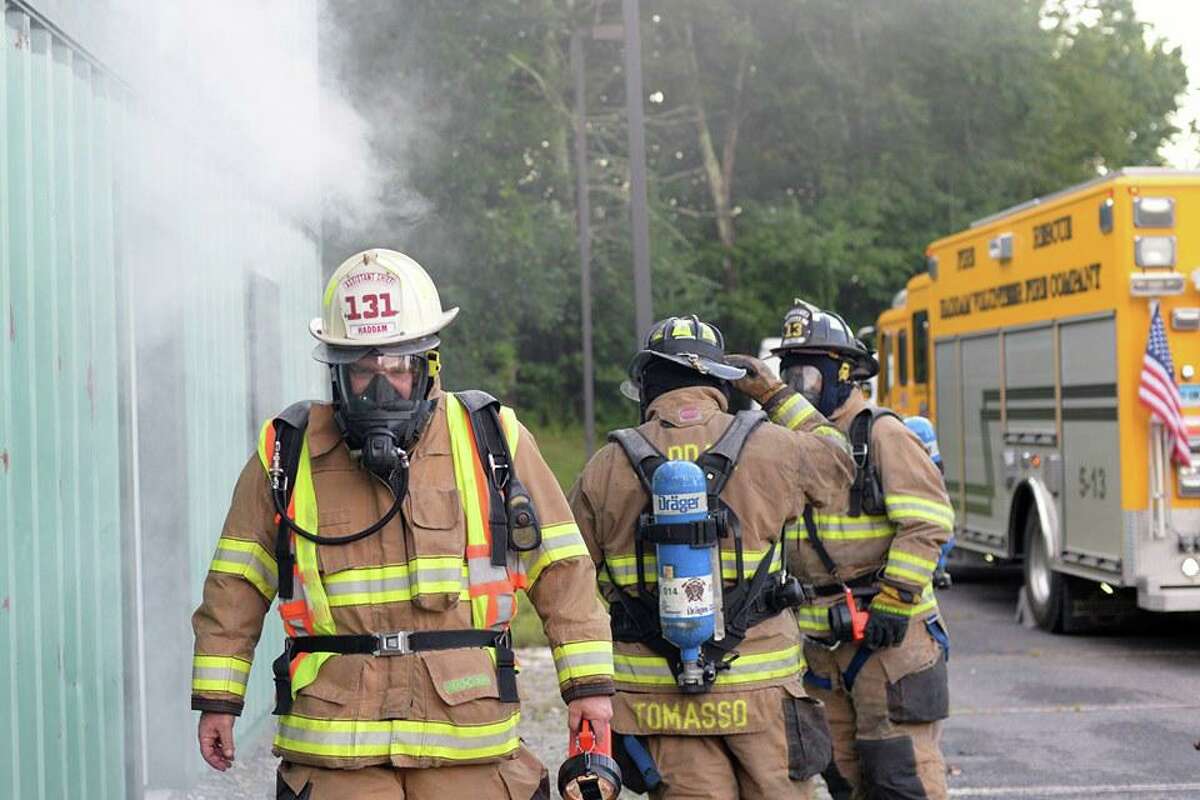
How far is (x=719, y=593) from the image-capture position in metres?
4.50

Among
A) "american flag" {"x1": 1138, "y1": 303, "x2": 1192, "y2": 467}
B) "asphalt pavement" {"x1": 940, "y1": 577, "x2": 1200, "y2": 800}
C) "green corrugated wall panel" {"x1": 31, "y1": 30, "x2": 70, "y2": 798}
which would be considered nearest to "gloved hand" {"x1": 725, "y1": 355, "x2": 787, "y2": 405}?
"green corrugated wall panel" {"x1": 31, "y1": 30, "x2": 70, "y2": 798}

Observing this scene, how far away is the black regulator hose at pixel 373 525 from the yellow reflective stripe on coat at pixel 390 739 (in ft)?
1.24

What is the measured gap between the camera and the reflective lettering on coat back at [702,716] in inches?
177

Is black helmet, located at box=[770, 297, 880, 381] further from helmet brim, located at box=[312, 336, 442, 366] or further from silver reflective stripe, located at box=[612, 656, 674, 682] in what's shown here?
helmet brim, located at box=[312, 336, 442, 366]

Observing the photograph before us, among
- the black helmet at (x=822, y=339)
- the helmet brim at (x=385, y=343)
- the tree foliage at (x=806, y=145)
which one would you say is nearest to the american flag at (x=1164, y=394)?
the black helmet at (x=822, y=339)

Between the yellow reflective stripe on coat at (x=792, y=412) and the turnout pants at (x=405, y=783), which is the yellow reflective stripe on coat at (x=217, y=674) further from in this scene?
the yellow reflective stripe on coat at (x=792, y=412)

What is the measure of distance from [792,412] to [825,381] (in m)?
0.56

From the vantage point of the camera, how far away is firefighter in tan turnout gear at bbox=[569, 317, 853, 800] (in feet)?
14.7

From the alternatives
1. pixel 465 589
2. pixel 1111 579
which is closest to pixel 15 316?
pixel 465 589

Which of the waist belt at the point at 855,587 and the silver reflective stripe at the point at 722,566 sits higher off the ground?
the silver reflective stripe at the point at 722,566

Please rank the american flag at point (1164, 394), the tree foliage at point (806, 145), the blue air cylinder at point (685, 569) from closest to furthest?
1. the blue air cylinder at point (685, 569)
2. the american flag at point (1164, 394)
3. the tree foliage at point (806, 145)

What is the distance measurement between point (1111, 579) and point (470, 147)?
1246cm

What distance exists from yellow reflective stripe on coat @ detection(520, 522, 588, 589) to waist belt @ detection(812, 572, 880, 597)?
192 centimetres

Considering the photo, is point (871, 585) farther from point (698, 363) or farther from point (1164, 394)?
point (1164, 394)
